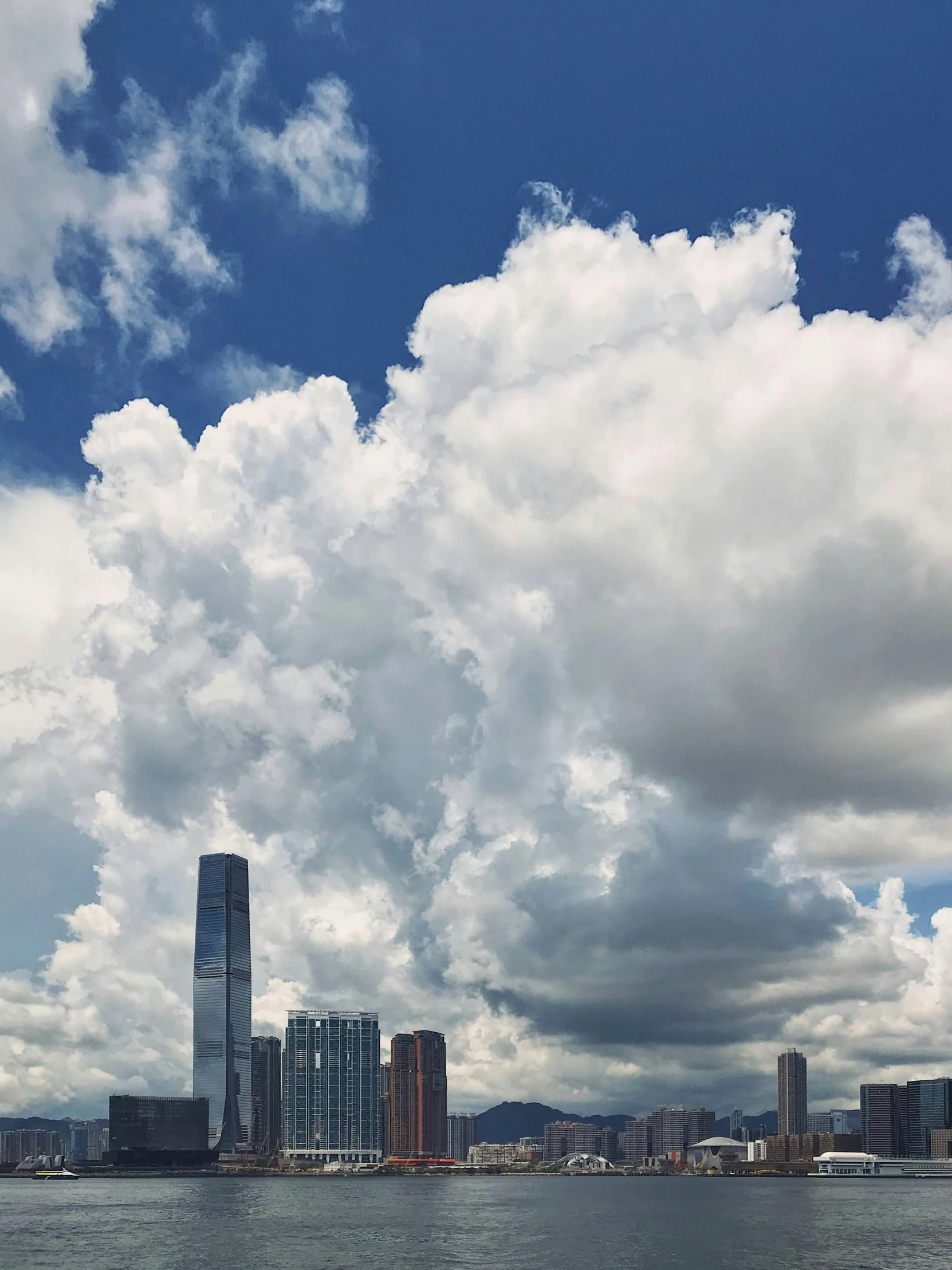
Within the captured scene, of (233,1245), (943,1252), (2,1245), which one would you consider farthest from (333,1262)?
(943,1252)

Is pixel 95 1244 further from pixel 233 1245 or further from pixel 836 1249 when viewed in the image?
pixel 836 1249

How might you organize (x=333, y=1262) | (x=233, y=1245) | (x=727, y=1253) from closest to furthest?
(x=333, y=1262)
(x=727, y=1253)
(x=233, y=1245)

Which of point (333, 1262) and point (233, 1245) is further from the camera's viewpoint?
point (233, 1245)

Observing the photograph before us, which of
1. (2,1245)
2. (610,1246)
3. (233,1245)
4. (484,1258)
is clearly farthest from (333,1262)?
(2,1245)

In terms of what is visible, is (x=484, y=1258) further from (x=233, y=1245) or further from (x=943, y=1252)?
(x=943, y=1252)

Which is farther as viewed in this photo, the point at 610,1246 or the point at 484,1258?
the point at 610,1246

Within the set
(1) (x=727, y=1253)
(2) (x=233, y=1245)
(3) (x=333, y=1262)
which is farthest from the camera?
(2) (x=233, y=1245)

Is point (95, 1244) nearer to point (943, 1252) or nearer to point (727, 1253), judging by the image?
point (727, 1253)
